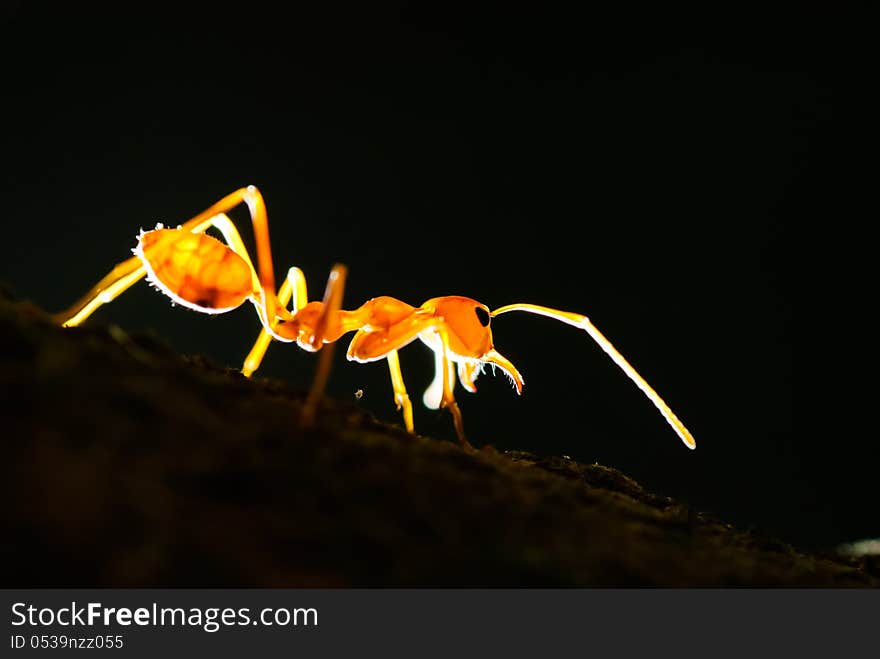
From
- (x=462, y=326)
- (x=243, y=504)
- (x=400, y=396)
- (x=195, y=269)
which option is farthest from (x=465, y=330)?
(x=243, y=504)

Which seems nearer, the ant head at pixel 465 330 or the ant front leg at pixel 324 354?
the ant front leg at pixel 324 354

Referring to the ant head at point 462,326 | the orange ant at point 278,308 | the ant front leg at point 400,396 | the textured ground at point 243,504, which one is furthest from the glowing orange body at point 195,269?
the textured ground at point 243,504

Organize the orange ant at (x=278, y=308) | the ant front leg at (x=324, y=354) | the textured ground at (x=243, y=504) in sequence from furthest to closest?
1. the orange ant at (x=278, y=308)
2. the ant front leg at (x=324, y=354)
3. the textured ground at (x=243, y=504)

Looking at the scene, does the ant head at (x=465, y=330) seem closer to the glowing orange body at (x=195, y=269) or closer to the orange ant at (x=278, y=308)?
the orange ant at (x=278, y=308)

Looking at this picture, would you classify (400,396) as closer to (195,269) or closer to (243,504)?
(195,269)

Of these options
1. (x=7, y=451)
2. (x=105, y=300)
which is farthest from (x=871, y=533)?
(x=7, y=451)
